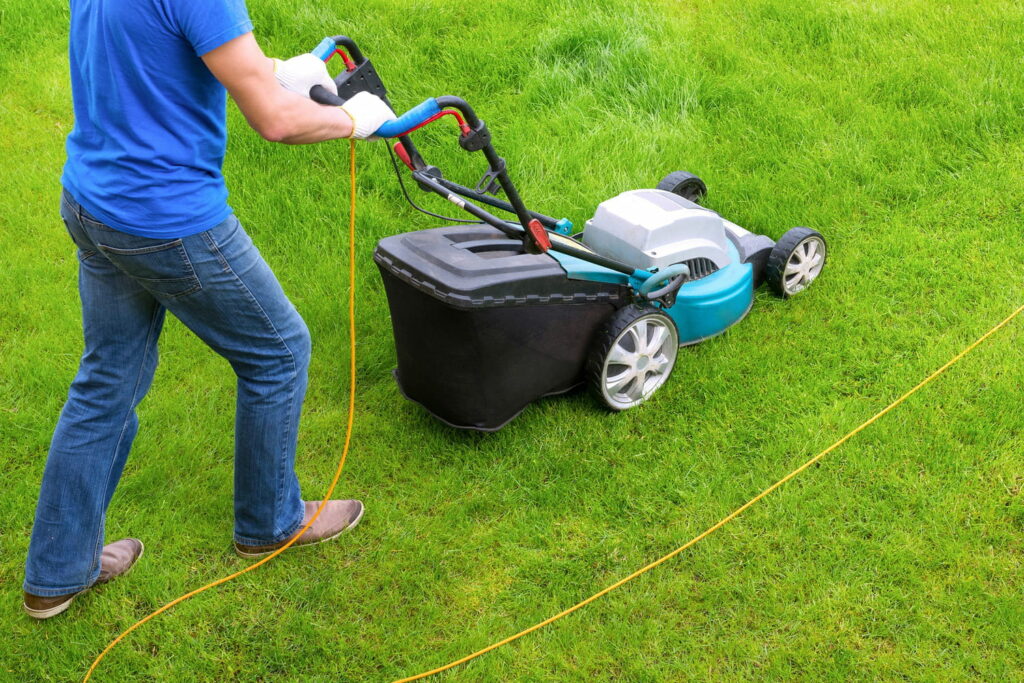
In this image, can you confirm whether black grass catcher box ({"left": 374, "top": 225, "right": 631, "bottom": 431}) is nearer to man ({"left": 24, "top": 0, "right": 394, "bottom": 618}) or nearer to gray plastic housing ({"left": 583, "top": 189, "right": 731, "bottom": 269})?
gray plastic housing ({"left": 583, "top": 189, "right": 731, "bottom": 269})

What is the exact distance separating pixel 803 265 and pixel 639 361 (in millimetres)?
832

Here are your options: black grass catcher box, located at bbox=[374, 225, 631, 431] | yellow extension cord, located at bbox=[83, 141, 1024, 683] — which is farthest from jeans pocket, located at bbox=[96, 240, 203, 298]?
black grass catcher box, located at bbox=[374, 225, 631, 431]

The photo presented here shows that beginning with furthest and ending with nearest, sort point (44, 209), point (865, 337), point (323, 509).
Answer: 1. point (44, 209)
2. point (865, 337)
3. point (323, 509)

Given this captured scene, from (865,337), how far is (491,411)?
1311 millimetres

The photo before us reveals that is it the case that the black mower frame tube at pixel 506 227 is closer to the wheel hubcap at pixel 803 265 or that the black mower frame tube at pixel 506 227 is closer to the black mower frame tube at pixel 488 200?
the black mower frame tube at pixel 488 200

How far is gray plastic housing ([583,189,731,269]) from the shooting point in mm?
3006

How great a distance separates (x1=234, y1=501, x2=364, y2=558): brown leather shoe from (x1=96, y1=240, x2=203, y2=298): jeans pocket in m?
0.81

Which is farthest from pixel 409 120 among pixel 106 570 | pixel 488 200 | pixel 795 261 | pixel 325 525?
pixel 795 261

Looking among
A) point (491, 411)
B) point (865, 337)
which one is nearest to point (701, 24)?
point (865, 337)

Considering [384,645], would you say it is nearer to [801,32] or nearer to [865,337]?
[865,337]

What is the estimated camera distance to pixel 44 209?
3857mm

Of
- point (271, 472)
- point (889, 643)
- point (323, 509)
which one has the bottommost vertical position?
point (889, 643)

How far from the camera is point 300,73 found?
6.91 feet

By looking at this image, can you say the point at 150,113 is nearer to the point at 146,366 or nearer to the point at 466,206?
the point at 146,366
